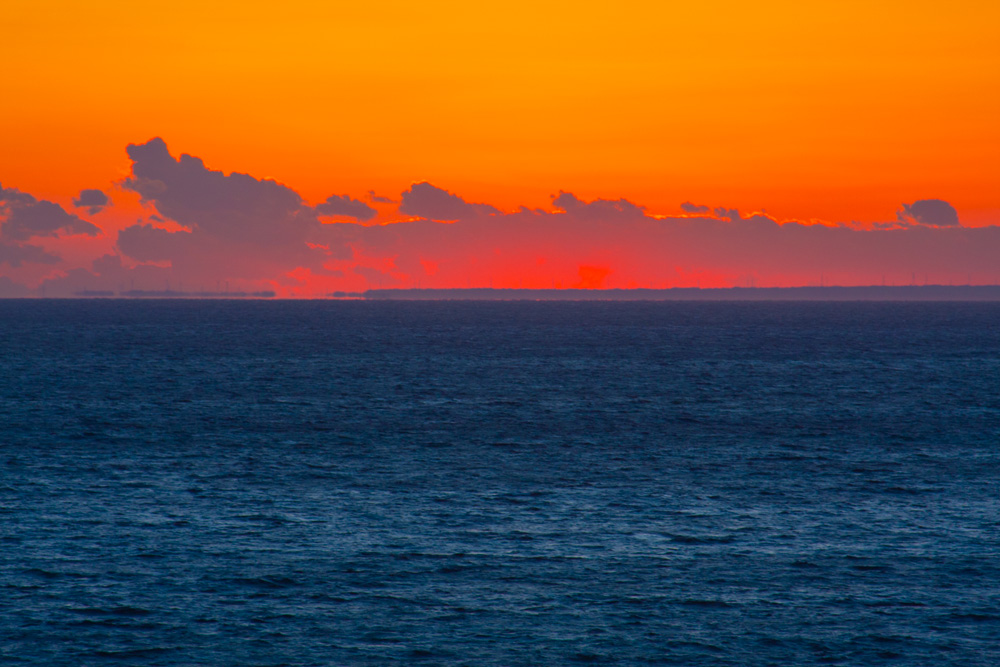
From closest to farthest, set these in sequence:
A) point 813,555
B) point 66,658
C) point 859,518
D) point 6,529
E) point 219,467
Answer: point 66,658 < point 813,555 < point 6,529 < point 859,518 < point 219,467

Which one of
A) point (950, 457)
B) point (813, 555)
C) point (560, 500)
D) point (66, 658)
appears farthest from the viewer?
point (950, 457)

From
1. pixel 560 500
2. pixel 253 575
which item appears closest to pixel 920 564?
pixel 560 500

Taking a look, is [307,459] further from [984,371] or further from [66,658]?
[984,371]

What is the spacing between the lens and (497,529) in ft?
149

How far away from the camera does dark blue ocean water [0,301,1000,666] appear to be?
32.8 metres

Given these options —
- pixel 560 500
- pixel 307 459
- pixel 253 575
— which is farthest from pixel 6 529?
pixel 560 500

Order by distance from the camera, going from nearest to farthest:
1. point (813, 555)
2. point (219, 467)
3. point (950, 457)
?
point (813, 555), point (219, 467), point (950, 457)

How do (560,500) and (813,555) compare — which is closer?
(813,555)

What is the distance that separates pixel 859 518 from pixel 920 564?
7.64m

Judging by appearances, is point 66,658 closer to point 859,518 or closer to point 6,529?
point 6,529

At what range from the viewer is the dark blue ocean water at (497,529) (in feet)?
107

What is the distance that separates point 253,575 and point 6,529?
1362 centimetres

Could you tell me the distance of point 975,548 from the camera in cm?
4231

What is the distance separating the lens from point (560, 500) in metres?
51.7
